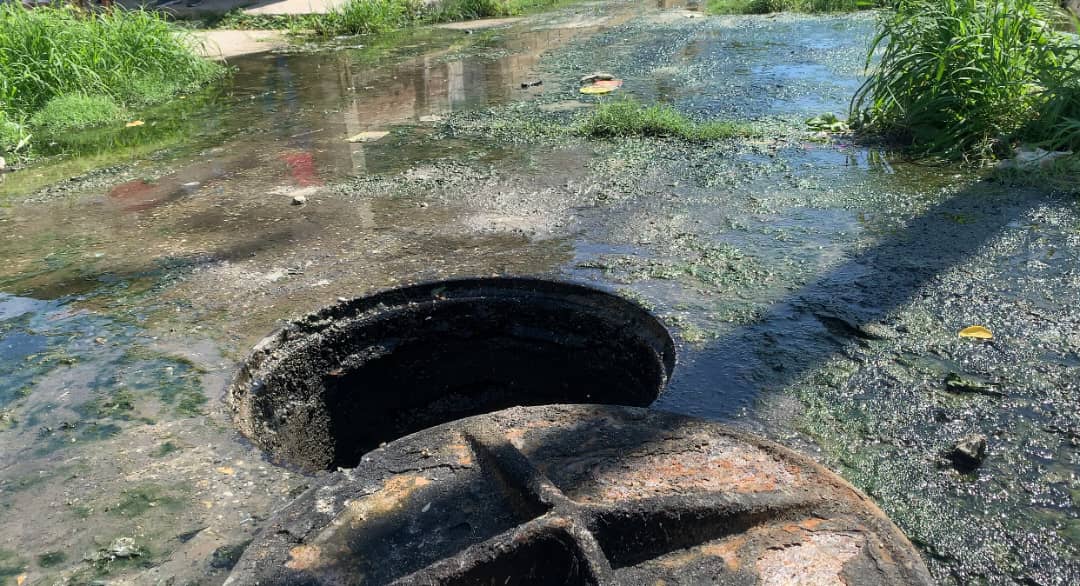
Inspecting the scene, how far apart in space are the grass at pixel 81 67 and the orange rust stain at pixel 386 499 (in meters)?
6.18

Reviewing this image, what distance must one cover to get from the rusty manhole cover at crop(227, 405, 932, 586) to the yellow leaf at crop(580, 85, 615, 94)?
567cm

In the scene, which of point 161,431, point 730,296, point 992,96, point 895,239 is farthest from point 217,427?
point 992,96

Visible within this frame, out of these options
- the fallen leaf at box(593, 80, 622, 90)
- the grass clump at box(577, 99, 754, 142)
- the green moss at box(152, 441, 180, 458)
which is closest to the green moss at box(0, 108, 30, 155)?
the grass clump at box(577, 99, 754, 142)

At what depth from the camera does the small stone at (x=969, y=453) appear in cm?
215

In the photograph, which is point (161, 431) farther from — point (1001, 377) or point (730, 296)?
point (1001, 377)

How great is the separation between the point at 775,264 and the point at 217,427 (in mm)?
2359

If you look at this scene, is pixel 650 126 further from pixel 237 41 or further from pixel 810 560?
pixel 237 41

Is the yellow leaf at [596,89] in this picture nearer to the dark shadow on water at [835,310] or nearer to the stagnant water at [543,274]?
the stagnant water at [543,274]

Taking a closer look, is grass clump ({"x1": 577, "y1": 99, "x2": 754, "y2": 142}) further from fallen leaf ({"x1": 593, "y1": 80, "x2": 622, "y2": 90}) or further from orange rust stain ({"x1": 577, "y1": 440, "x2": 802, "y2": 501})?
orange rust stain ({"x1": 577, "y1": 440, "x2": 802, "y2": 501})

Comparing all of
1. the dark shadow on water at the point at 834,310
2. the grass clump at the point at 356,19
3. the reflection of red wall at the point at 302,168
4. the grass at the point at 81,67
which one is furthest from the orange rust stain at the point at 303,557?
the grass clump at the point at 356,19

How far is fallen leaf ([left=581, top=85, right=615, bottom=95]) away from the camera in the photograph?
718cm

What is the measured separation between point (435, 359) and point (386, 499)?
5.29ft

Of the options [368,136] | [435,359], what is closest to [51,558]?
[435,359]

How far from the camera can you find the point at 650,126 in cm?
567
